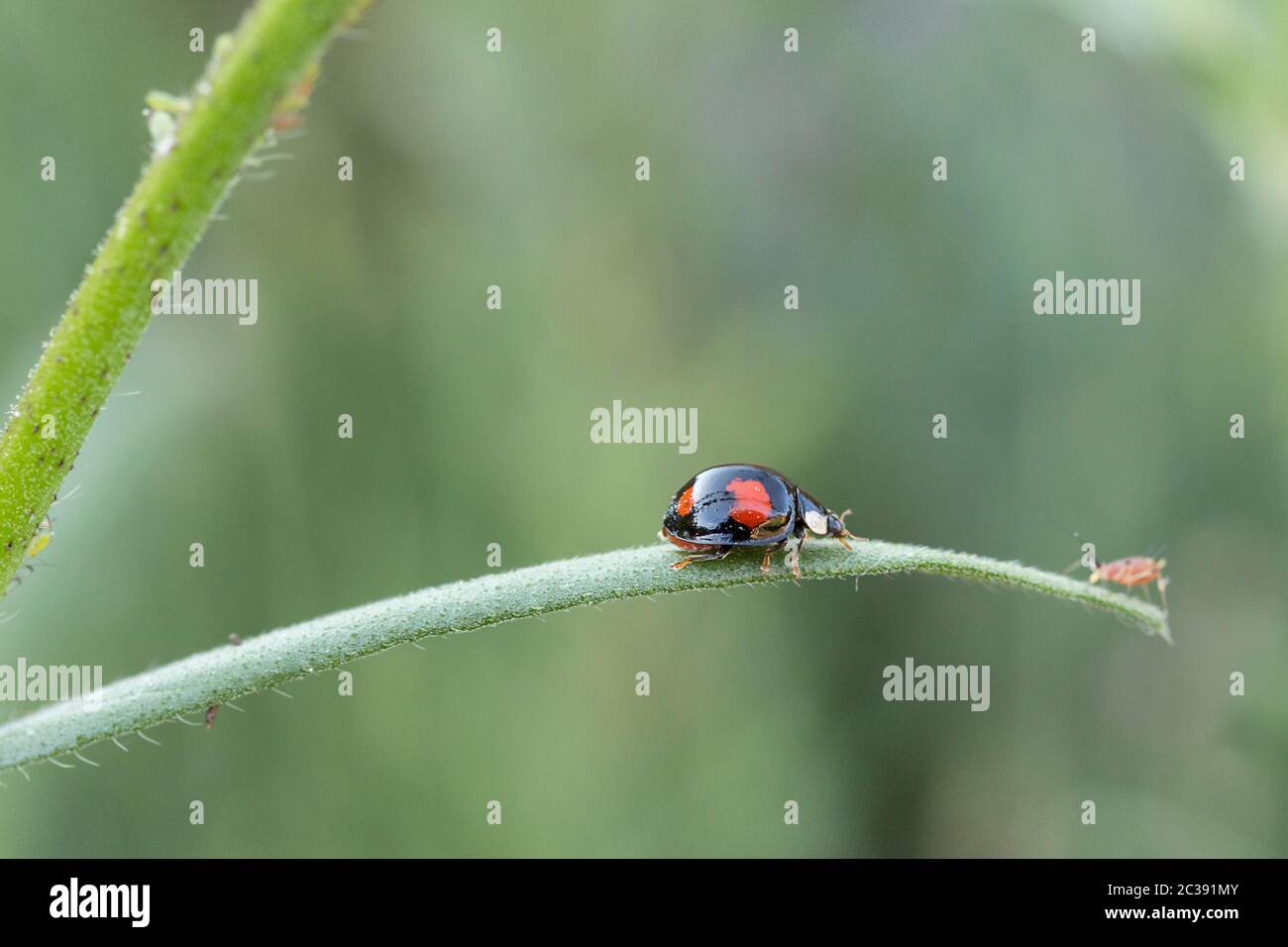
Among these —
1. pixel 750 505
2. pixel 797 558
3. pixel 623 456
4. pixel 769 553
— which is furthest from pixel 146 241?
pixel 623 456

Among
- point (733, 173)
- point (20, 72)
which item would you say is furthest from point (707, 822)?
point (20, 72)

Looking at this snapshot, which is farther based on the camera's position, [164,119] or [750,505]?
[750,505]

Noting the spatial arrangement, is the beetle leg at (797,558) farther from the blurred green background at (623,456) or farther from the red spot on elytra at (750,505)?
the blurred green background at (623,456)

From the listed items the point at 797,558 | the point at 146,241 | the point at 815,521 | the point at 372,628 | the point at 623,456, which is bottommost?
the point at 372,628

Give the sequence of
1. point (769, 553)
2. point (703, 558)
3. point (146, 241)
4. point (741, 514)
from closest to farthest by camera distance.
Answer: point (146, 241) → point (703, 558) → point (769, 553) → point (741, 514)

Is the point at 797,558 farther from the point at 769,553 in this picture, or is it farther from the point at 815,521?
the point at 815,521
